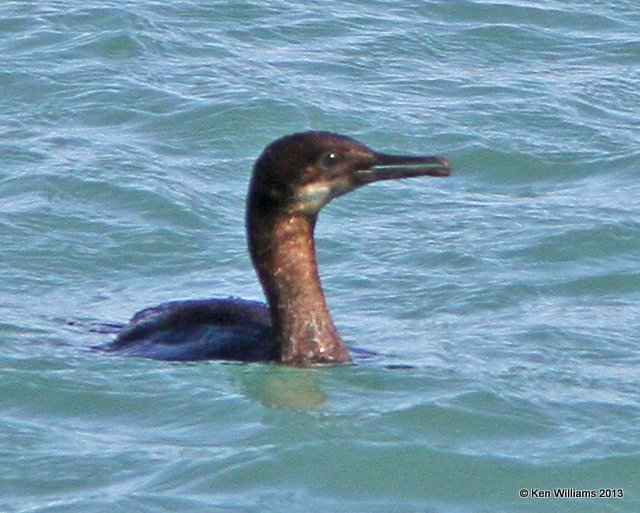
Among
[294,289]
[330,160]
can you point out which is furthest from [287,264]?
[330,160]

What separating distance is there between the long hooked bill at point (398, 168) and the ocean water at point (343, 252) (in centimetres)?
87

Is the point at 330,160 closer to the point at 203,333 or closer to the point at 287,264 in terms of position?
the point at 287,264

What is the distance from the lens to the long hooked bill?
8828 mm

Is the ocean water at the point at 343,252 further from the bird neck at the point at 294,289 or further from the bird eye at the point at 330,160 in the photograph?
the bird eye at the point at 330,160

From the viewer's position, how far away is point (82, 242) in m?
11.5

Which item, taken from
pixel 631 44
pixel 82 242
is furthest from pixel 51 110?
pixel 631 44

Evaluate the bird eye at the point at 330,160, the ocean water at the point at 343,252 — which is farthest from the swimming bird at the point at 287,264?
the ocean water at the point at 343,252

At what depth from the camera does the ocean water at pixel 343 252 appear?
7.82 meters

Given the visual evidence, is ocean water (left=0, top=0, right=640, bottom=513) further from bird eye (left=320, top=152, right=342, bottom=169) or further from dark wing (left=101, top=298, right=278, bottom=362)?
bird eye (left=320, top=152, right=342, bottom=169)

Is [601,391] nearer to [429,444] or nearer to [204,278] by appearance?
[429,444]

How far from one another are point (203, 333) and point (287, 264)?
0.52m

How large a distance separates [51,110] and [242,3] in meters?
3.00

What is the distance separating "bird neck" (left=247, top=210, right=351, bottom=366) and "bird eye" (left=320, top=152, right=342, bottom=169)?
28cm

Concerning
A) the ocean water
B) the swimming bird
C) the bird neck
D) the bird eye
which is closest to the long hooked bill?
the swimming bird
